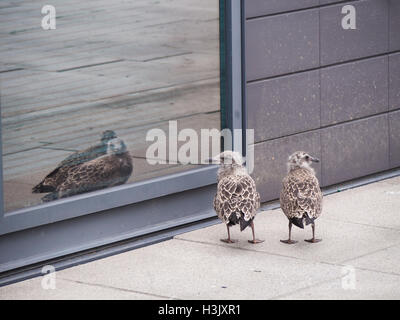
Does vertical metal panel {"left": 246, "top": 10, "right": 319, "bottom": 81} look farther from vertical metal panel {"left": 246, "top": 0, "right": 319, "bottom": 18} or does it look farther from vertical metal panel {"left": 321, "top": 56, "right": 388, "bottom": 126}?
vertical metal panel {"left": 321, "top": 56, "right": 388, "bottom": 126}

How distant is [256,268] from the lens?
7.95 m

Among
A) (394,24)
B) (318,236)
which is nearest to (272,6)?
(394,24)

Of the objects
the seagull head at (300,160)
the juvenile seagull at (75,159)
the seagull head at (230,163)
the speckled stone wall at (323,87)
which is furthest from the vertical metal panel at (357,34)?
the juvenile seagull at (75,159)

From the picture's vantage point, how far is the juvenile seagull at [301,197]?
834cm

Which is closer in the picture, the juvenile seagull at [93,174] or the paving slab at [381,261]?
the paving slab at [381,261]

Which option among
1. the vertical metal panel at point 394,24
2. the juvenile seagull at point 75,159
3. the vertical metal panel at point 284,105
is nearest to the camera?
the juvenile seagull at point 75,159

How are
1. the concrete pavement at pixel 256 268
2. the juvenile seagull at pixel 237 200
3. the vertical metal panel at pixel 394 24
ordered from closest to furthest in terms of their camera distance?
the concrete pavement at pixel 256 268 < the juvenile seagull at pixel 237 200 < the vertical metal panel at pixel 394 24

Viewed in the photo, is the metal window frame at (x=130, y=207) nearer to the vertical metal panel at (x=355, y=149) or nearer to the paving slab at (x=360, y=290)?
the vertical metal panel at (x=355, y=149)

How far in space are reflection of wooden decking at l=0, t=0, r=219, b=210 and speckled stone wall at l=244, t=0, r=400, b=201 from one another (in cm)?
52

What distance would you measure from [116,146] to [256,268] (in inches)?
66.9

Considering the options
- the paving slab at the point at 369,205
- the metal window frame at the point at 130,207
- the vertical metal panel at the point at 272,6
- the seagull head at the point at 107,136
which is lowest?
the paving slab at the point at 369,205

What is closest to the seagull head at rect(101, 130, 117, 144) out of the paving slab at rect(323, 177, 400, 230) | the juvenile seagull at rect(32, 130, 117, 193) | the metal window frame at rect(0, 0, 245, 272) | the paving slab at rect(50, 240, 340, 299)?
the juvenile seagull at rect(32, 130, 117, 193)

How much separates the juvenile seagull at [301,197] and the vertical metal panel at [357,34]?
1.99 m

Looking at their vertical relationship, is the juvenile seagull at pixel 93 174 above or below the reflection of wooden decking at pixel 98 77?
below
